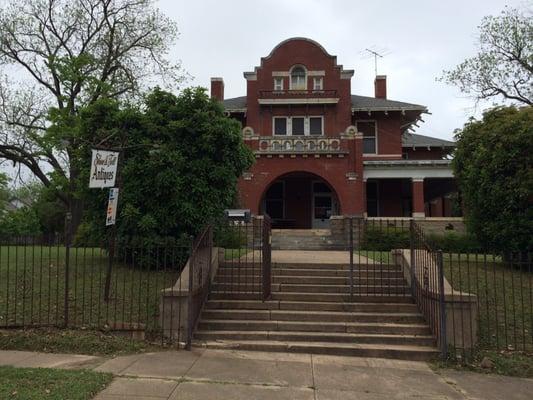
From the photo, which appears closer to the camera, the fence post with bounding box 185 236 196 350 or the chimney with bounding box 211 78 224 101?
the fence post with bounding box 185 236 196 350

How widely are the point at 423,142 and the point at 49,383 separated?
26.4m

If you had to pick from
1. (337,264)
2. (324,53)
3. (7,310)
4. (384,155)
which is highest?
(324,53)

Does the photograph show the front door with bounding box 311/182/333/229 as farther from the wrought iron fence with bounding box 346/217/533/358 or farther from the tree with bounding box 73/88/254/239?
the tree with bounding box 73/88/254/239

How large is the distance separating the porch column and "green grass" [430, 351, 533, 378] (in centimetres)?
1618

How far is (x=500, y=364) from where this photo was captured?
22.8 ft

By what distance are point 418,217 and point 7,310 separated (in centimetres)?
1859

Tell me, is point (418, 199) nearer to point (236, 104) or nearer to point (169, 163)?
point (236, 104)

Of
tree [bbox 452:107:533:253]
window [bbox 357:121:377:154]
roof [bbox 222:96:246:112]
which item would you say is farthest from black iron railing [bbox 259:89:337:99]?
tree [bbox 452:107:533:253]

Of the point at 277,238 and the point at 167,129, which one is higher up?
the point at 167,129

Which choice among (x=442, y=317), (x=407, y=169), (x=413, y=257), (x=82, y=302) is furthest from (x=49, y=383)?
(x=407, y=169)

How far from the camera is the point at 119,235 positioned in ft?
34.8

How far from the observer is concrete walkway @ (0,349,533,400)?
18.3 ft

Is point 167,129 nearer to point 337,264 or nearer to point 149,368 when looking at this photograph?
point 337,264

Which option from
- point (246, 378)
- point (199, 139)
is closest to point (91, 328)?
point (246, 378)
